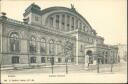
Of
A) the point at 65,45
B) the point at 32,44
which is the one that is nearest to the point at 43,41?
the point at 32,44

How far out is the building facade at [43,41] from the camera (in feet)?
20.3

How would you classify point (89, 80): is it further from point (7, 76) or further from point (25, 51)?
point (25, 51)

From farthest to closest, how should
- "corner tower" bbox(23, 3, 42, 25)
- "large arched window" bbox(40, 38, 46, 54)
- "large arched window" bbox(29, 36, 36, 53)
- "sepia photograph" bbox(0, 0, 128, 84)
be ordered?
"large arched window" bbox(40, 38, 46, 54)
"large arched window" bbox(29, 36, 36, 53)
"corner tower" bbox(23, 3, 42, 25)
"sepia photograph" bbox(0, 0, 128, 84)

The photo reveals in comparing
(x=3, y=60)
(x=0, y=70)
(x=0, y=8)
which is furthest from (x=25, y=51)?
(x=0, y=8)

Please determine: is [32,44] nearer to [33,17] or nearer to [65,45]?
[33,17]

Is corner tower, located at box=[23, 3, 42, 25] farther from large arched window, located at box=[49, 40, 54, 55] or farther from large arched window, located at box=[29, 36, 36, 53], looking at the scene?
large arched window, located at box=[49, 40, 54, 55]

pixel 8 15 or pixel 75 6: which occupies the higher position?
pixel 75 6

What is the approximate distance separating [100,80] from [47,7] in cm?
303

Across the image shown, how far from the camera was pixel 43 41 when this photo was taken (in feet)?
23.4

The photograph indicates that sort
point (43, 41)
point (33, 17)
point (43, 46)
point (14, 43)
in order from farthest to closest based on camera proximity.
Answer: point (43, 46) → point (43, 41) → point (14, 43) → point (33, 17)

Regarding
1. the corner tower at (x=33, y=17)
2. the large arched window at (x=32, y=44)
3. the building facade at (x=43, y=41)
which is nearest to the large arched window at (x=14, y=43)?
the building facade at (x=43, y=41)

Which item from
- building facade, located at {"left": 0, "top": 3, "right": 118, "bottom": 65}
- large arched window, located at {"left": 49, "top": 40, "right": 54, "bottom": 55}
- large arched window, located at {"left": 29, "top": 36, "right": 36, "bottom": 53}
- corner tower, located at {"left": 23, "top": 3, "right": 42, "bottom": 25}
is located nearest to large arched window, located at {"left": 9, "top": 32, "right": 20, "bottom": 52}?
building facade, located at {"left": 0, "top": 3, "right": 118, "bottom": 65}

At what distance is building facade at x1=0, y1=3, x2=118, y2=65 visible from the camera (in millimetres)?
6199

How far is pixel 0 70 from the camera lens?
4.93 metres
